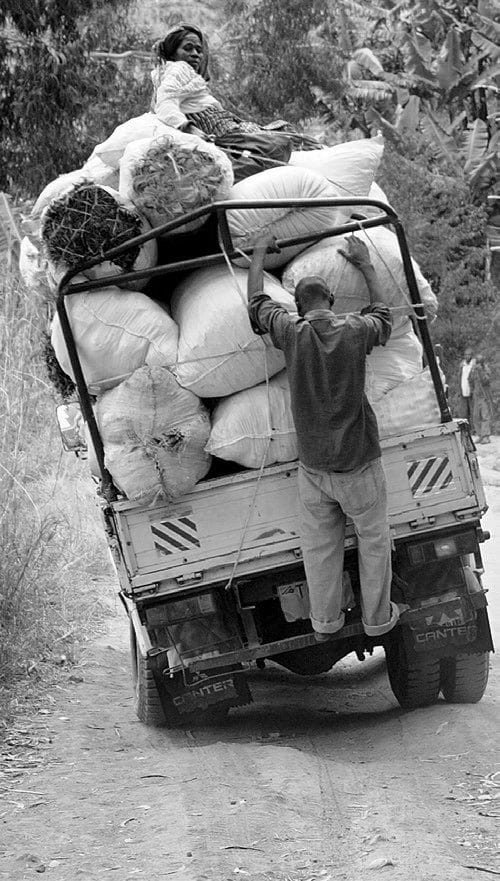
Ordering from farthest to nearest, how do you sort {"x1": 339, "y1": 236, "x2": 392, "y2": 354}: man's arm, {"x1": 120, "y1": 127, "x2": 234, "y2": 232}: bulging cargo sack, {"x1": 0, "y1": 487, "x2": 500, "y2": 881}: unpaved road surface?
1. {"x1": 120, "y1": 127, "x2": 234, "y2": 232}: bulging cargo sack
2. {"x1": 339, "y1": 236, "x2": 392, "y2": 354}: man's arm
3. {"x1": 0, "y1": 487, "x2": 500, "y2": 881}: unpaved road surface

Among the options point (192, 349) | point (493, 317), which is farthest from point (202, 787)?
point (493, 317)

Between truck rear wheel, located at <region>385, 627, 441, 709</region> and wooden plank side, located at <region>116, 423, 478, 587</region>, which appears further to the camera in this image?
truck rear wheel, located at <region>385, 627, 441, 709</region>

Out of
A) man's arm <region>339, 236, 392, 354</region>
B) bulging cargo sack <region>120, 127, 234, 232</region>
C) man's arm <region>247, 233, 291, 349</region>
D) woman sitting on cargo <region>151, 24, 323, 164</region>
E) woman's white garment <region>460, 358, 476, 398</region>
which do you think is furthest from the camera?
woman's white garment <region>460, 358, 476, 398</region>

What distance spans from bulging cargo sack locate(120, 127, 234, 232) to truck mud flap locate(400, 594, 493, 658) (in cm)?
207

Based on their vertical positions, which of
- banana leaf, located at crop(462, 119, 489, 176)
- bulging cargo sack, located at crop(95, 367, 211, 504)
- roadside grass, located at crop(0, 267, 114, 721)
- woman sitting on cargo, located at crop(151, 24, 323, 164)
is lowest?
banana leaf, located at crop(462, 119, 489, 176)

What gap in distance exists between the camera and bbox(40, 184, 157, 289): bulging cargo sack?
4867 millimetres

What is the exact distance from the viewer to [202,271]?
17.3 ft

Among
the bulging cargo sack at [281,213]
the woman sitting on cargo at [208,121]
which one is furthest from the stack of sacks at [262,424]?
the woman sitting on cargo at [208,121]

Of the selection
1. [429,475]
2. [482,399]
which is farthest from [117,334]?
[482,399]

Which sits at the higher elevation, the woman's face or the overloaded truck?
the woman's face

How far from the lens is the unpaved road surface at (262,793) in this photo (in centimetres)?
367

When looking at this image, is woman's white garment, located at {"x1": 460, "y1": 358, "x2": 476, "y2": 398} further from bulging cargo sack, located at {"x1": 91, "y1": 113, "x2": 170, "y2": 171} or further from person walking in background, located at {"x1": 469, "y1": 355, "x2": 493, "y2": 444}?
bulging cargo sack, located at {"x1": 91, "y1": 113, "x2": 170, "y2": 171}

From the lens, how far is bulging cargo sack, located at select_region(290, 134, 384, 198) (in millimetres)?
5582

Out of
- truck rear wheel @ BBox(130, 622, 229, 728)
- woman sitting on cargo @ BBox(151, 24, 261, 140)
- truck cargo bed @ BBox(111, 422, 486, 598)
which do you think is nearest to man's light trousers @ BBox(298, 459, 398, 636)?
truck cargo bed @ BBox(111, 422, 486, 598)
